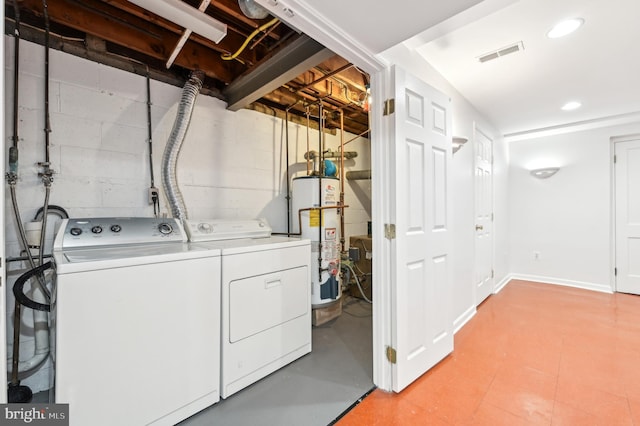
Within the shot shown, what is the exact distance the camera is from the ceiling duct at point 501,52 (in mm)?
2020

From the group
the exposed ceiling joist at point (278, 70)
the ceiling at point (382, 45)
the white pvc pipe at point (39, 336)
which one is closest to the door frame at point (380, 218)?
the ceiling at point (382, 45)

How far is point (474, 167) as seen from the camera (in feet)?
9.87

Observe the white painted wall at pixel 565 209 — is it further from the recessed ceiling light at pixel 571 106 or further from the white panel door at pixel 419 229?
the white panel door at pixel 419 229

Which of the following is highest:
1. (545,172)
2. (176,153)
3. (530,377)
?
(545,172)

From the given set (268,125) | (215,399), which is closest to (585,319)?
(215,399)

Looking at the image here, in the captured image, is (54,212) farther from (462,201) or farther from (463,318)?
(463,318)

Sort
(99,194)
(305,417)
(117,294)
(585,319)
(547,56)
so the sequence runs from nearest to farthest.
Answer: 1. (117,294)
2. (305,417)
3. (99,194)
4. (547,56)
5. (585,319)

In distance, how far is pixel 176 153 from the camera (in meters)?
2.13

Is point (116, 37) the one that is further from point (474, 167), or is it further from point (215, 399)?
point (474, 167)

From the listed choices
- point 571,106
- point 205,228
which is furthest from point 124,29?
point 571,106

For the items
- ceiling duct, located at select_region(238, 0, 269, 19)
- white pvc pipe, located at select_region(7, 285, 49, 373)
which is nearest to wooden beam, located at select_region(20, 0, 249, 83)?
ceiling duct, located at select_region(238, 0, 269, 19)

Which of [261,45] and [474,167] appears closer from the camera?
[261,45]

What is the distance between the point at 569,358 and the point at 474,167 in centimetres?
184

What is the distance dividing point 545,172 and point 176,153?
16.0 feet
